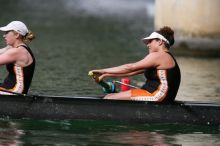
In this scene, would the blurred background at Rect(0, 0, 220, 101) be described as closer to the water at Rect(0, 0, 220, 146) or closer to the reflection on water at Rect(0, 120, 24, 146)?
the water at Rect(0, 0, 220, 146)

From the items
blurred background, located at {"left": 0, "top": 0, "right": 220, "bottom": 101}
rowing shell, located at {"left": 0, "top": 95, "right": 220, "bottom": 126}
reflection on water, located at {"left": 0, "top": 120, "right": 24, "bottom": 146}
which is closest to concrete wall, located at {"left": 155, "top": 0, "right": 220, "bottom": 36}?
blurred background, located at {"left": 0, "top": 0, "right": 220, "bottom": 101}

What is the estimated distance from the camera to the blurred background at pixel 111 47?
76.6ft

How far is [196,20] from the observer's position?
101 feet

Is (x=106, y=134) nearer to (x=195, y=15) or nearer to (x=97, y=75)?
(x=97, y=75)

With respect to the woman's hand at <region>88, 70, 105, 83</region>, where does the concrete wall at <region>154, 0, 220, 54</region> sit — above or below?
above

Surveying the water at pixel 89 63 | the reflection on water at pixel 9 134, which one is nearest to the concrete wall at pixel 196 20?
the water at pixel 89 63

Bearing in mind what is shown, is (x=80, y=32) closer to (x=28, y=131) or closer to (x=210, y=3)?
(x=210, y=3)

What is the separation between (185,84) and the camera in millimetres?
24156

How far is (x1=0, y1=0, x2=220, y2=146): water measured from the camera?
15.8 m

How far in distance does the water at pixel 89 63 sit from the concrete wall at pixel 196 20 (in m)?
0.75

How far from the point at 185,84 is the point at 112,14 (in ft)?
86.4

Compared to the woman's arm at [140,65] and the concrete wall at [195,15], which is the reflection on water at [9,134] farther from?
the concrete wall at [195,15]

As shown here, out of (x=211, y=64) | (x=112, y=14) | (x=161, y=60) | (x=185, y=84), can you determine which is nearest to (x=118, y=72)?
(x=161, y=60)

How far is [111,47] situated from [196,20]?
387 cm
